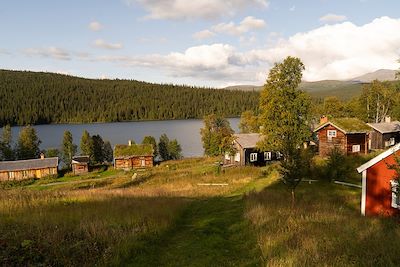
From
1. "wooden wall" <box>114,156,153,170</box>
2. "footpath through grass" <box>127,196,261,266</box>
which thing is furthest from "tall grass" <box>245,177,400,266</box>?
"wooden wall" <box>114,156,153,170</box>

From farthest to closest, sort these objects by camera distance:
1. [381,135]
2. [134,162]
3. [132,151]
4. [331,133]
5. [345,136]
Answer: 1. [132,151]
2. [134,162]
3. [381,135]
4. [331,133]
5. [345,136]

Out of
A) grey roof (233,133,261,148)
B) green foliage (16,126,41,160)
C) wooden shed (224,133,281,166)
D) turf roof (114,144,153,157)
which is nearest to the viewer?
wooden shed (224,133,281,166)

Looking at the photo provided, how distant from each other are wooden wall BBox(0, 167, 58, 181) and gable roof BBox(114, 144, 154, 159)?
13.1 meters

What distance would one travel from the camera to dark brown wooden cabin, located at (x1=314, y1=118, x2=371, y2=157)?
4647 centimetres

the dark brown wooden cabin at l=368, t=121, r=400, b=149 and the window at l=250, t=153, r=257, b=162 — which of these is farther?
the window at l=250, t=153, r=257, b=162

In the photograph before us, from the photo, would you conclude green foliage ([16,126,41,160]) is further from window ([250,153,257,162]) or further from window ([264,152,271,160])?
window ([264,152,271,160])

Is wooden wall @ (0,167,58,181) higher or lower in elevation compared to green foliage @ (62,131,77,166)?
lower

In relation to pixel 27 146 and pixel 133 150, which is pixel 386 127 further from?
pixel 27 146

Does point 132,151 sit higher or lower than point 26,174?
higher

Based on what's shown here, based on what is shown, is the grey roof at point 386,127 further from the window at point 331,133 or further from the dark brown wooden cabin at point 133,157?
the dark brown wooden cabin at point 133,157

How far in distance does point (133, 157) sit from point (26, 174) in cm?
2120

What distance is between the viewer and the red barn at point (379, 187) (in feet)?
59.9

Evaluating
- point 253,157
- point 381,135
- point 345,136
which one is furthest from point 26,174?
point 381,135

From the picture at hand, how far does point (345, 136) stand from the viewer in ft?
152
